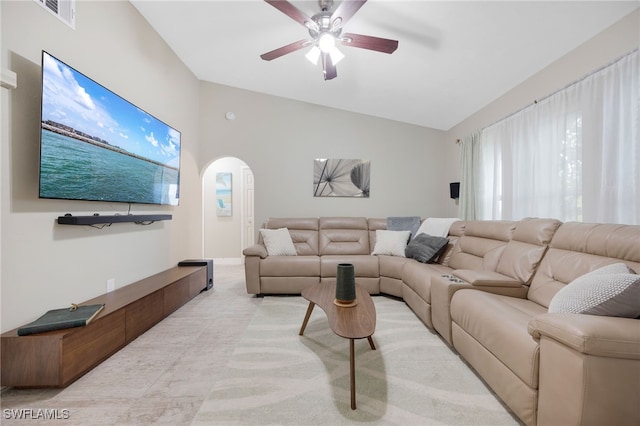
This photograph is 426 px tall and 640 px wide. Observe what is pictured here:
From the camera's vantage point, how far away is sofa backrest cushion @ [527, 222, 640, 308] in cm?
145

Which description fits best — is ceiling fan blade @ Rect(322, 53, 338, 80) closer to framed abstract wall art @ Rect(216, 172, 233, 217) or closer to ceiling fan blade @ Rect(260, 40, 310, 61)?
ceiling fan blade @ Rect(260, 40, 310, 61)

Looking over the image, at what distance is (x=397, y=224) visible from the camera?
385cm

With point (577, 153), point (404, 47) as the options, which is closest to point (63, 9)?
point (404, 47)

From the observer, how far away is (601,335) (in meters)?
0.92

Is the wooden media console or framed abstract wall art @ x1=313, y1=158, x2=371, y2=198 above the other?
framed abstract wall art @ x1=313, y1=158, x2=371, y2=198

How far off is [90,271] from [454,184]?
4.51 meters

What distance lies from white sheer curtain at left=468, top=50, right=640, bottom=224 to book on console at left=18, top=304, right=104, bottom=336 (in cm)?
367

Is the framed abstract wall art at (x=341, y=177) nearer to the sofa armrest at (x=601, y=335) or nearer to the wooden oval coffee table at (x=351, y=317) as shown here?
the wooden oval coffee table at (x=351, y=317)

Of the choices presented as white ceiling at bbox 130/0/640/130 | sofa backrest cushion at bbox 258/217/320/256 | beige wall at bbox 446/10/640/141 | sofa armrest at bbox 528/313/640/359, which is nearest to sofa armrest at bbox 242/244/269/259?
sofa backrest cushion at bbox 258/217/320/256

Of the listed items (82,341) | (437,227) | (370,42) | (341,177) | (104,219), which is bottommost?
(82,341)

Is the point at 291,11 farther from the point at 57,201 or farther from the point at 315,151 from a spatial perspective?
the point at 315,151

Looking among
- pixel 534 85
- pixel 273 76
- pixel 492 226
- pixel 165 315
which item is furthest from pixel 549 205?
pixel 165 315

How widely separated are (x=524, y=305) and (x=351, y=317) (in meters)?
1.20

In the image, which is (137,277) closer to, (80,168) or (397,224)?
(80,168)
